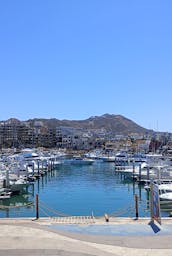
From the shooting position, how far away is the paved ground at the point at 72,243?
11883 millimetres

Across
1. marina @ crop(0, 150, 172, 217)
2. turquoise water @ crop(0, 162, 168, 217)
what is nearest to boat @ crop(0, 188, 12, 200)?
marina @ crop(0, 150, 172, 217)

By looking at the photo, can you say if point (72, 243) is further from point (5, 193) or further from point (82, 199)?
point (5, 193)

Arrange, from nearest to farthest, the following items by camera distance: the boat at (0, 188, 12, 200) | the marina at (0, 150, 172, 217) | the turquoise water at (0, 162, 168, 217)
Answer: the turquoise water at (0, 162, 168, 217), the marina at (0, 150, 172, 217), the boat at (0, 188, 12, 200)

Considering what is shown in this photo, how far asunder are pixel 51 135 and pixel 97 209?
160m

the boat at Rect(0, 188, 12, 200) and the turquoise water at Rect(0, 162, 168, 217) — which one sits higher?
the boat at Rect(0, 188, 12, 200)

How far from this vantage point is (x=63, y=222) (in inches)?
673

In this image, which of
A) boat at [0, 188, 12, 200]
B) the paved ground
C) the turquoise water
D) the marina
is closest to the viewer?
the paved ground

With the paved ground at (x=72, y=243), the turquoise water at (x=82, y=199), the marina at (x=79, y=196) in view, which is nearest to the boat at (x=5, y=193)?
the marina at (x=79, y=196)

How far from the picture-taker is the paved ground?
11.9m

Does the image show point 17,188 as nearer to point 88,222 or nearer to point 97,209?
point 97,209

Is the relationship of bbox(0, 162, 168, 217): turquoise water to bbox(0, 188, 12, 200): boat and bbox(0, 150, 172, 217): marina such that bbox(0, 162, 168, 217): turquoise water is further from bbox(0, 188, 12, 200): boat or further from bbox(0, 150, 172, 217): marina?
bbox(0, 188, 12, 200): boat

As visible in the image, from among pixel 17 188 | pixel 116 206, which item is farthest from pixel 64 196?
pixel 116 206

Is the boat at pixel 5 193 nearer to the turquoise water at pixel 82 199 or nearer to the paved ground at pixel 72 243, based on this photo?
the turquoise water at pixel 82 199

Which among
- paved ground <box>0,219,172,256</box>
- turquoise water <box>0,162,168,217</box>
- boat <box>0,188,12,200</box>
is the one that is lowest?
turquoise water <box>0,162,168,217</box>
